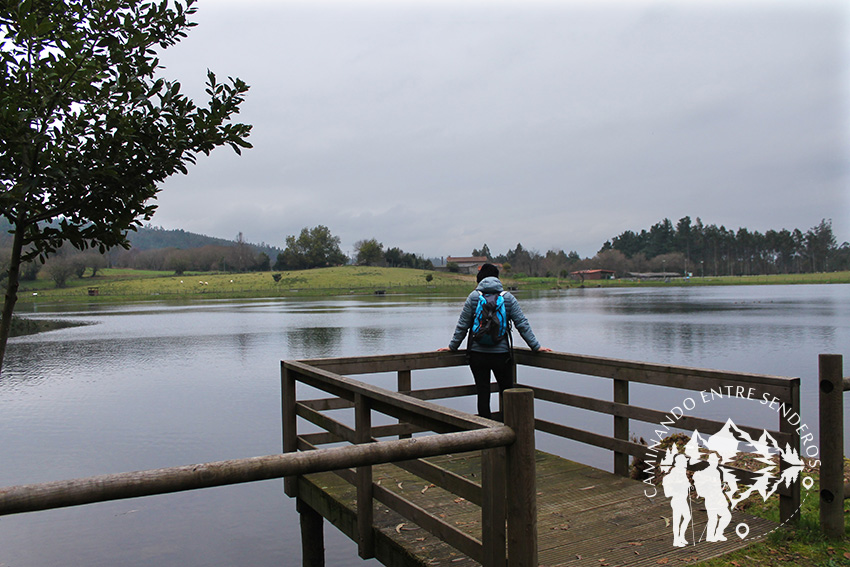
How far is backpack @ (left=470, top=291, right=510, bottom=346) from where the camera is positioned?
6582 mm

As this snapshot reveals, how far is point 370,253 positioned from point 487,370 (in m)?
137

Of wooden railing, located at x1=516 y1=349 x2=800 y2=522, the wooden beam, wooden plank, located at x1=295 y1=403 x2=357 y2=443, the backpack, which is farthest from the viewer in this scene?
the backpack

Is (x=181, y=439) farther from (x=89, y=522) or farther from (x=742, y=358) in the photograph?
(x=742, y=358)

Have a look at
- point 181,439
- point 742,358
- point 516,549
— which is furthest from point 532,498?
point 742,358

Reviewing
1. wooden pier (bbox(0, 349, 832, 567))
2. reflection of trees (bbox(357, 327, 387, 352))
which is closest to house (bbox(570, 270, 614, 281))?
reflection of trees (bbox(357, 327, 387, 352))

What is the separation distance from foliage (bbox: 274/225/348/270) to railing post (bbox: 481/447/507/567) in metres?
137

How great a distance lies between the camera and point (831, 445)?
14.1 ft

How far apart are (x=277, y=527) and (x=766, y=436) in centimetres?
654

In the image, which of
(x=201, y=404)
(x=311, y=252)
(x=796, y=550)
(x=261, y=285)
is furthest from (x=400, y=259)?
(x=796, y=550)

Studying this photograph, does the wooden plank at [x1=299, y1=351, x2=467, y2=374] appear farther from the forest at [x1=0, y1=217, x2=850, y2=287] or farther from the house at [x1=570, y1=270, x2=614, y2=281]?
the house at [x1=570, y1=270, x2=614, y2=281]

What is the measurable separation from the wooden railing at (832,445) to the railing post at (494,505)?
2622mm

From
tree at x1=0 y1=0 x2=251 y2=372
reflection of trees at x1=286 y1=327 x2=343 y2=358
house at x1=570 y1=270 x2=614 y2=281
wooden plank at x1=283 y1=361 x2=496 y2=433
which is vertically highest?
tree at x1=0 y1=0 x2=251 y2=372

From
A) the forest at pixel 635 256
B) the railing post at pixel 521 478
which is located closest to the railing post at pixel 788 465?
the railing post at pixel 521 478

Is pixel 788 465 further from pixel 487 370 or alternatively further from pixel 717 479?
pixel 487 370
